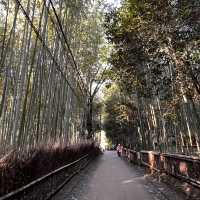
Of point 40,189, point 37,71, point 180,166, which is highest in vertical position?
point 37,71

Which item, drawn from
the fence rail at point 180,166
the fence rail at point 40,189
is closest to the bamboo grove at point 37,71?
the fence rail at point 40,189

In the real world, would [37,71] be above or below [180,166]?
above

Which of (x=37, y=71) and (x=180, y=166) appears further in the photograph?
(x=180, y=166)

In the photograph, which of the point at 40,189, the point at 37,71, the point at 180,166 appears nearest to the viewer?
the point at 40,189

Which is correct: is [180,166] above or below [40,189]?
above

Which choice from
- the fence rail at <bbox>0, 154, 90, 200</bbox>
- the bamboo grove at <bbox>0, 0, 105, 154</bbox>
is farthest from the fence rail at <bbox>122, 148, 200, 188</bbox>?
the bamboo grove at <bbox>0, 0, 105, 154</bbox>

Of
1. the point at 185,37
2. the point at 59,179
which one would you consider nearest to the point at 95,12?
the point at 185,37

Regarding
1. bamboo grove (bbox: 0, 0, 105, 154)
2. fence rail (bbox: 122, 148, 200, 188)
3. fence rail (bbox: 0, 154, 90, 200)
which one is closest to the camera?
fence rail (bbox: 0, 154, 90, 200)

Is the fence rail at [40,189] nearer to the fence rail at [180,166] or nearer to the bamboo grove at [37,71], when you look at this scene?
the bamboo grove at [37,71]

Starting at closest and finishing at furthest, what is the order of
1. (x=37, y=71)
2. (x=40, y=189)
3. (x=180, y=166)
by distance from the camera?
(x=40, y=189)
(x=37, y=71)
(x=180, y=166)

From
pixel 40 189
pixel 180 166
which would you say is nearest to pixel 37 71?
pixel 40 189

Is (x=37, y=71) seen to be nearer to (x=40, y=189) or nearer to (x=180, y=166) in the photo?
(x=40, y=189)

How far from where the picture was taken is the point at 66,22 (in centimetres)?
810

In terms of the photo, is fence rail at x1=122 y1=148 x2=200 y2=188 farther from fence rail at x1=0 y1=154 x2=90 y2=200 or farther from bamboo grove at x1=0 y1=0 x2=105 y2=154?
bamboo grove at x1=0 y1=0 x2=105 y2=154
